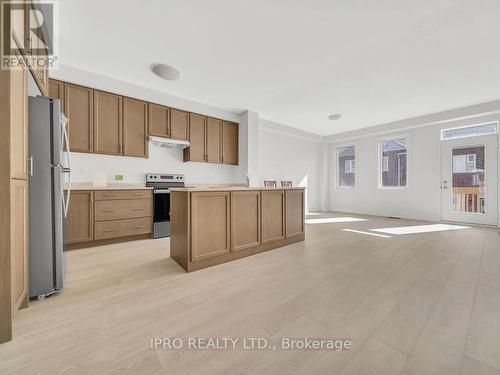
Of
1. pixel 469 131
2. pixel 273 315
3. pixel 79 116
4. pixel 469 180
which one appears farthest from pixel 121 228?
pixel 469 131

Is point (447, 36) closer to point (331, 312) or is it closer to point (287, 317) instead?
point (331, 312)

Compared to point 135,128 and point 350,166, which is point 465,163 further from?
point 135,128

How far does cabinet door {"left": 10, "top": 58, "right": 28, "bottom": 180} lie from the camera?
1230 millimetres

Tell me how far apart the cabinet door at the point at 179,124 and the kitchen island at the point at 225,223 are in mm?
1899

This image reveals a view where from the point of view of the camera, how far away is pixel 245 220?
2.61 metres

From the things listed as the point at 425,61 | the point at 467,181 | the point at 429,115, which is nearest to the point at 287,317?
the point at 425,61

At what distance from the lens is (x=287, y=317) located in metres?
1.40

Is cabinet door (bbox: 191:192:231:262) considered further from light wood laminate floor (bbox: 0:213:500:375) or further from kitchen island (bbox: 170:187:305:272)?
light wood laminate floor (bbox: 0:213:500:375)

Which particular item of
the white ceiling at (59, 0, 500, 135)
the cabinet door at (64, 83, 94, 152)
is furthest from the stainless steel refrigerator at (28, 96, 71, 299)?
the cabinet door at (64, 83, 94, 152)

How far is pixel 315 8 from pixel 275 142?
400 centimetres

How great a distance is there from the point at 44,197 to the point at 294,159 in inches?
229

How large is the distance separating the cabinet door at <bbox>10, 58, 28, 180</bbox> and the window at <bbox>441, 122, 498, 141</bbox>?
7274 mm

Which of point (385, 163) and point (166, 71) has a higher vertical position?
point (166, 71)

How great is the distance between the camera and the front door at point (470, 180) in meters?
4.36
